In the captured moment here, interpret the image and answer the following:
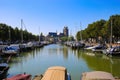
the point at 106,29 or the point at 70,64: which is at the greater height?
the point at 106,29

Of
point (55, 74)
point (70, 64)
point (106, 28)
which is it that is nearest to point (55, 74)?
point (55, 74)

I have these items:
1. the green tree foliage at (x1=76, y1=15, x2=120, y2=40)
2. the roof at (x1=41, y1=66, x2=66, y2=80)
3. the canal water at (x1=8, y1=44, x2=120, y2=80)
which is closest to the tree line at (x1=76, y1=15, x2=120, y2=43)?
the green tree foliage at (x1=76, y1=15, x2=120, y2=40)

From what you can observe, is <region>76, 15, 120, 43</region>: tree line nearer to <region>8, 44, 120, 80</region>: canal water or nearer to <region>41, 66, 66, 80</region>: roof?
<region>8, 44, 120, 80</region>: canal water

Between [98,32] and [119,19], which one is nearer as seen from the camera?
[119,19]

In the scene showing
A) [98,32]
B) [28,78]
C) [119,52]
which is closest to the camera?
[28,78]

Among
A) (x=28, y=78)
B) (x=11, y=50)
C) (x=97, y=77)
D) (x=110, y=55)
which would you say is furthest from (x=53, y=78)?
(x=11, y=50)

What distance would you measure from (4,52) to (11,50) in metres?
2.66

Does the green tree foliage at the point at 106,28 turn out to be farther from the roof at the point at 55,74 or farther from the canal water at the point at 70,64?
the roof at the point at 55,74

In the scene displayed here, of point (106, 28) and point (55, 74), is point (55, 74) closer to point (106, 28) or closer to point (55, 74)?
point (55, 74)

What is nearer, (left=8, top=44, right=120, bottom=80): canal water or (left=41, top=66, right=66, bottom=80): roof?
(left=41, top=66, right=66, bottom=80): roof

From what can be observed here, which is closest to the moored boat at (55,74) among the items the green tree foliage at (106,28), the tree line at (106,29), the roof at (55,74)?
the roof at (55,74)

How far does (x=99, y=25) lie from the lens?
10431 cm

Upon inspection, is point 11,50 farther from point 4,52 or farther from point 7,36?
point 7,36

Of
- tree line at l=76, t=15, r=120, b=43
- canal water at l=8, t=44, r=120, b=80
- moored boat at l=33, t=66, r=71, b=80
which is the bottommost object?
canal water at l=8, t=44, r=120, b=80
